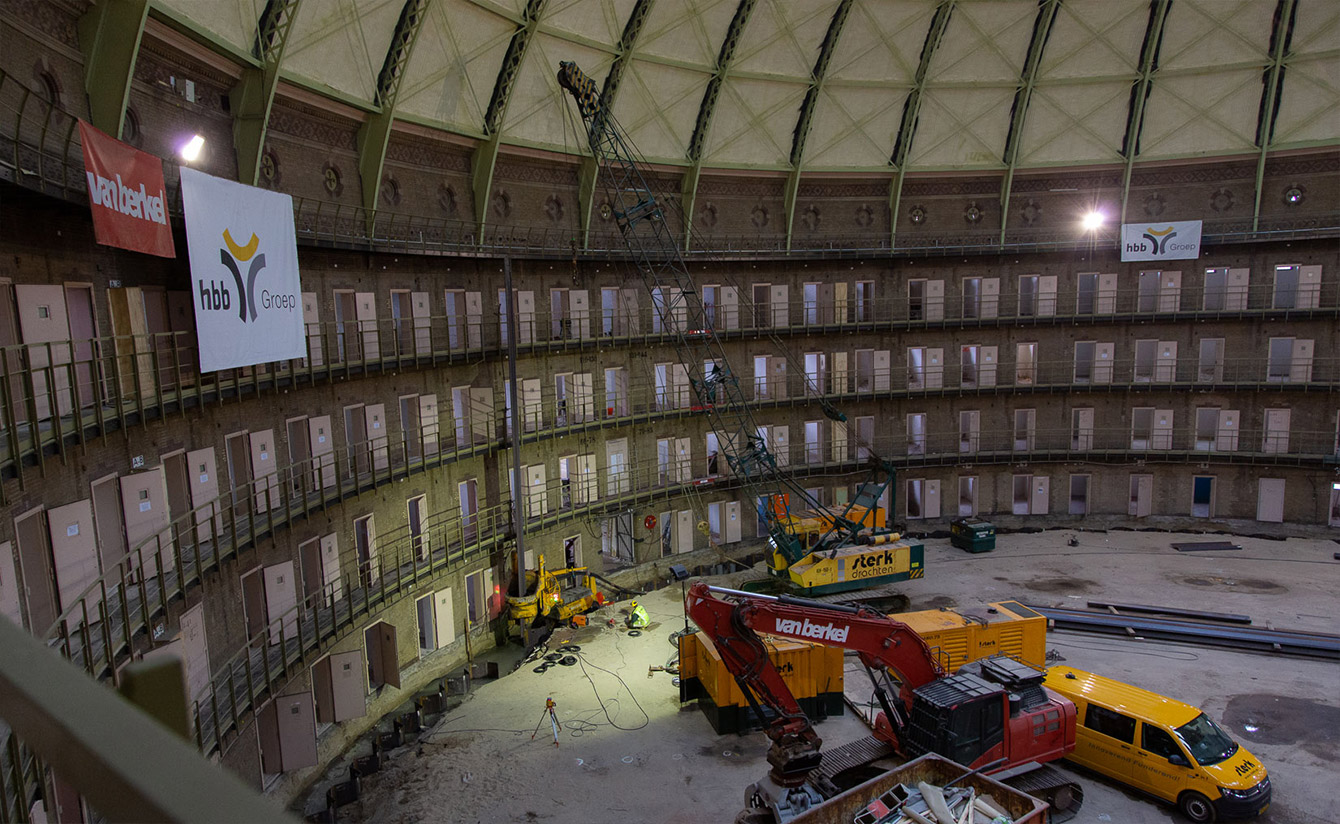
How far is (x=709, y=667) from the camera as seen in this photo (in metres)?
19.9

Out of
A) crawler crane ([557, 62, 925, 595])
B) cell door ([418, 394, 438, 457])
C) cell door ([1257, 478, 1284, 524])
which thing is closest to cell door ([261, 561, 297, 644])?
cell door ([418, 394, 438, 457])

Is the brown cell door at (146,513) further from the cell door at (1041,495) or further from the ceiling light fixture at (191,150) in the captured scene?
the cell door at (1041,495)

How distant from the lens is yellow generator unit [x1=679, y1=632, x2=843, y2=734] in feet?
63.9

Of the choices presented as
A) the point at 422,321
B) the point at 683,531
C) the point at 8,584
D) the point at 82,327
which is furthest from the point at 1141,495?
the point at 8,584

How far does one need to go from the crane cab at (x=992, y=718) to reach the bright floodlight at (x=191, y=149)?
1879cm

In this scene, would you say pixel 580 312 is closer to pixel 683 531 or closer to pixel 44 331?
pixel 683 531

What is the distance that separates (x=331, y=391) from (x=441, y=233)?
710 cm

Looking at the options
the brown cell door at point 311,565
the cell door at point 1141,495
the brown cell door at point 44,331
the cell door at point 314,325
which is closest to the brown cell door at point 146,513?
the brown cell door at point 44,331

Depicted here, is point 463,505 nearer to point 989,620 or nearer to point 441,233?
point 441,233

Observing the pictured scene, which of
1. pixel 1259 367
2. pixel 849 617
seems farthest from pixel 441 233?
pixel 1259 367

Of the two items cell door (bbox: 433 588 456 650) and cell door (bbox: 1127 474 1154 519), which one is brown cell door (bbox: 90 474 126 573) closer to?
cell door (bbox: 433 588 456 650)

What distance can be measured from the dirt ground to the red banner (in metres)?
11.9

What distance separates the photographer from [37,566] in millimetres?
11789

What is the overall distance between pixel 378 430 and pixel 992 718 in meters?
17.2
